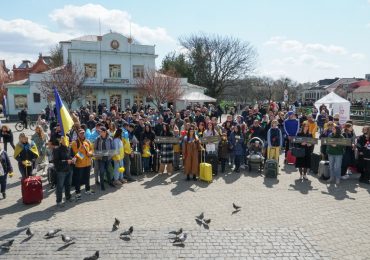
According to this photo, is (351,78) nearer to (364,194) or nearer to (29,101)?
(29,101)

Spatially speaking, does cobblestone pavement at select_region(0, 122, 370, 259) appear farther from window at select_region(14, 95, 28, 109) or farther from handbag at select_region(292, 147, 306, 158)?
window at select_region(14, 95, 28, 109)

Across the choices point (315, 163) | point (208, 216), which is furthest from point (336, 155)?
point (208, 216)

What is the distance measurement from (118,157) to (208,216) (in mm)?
3656

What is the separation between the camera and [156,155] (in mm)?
11625

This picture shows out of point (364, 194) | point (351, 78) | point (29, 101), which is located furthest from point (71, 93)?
point (351, 78)

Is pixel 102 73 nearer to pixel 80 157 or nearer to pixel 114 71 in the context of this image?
pixel 114 71

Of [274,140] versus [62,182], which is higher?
[274,140]

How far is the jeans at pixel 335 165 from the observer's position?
32.7 ft

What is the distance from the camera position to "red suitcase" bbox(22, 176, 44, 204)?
8156mm

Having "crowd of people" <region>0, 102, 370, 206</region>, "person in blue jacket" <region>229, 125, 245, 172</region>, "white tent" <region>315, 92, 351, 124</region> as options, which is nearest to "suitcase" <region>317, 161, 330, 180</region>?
"crowd of people" <region>0, 102, 370, 206</region>

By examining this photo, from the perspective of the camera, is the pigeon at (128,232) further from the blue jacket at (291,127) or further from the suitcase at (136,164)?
the blue jacket at (291,127)

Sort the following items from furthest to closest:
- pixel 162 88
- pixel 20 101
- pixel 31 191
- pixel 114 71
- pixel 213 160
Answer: pixel 114 71 < pixel 20 101 < pixel 162 88 < pixel 213 160 < pixel 31 191

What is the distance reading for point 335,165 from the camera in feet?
32.9

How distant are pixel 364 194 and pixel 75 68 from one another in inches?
1168
